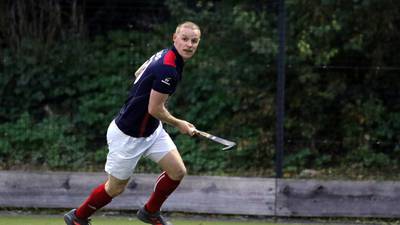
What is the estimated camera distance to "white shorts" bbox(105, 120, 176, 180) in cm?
627

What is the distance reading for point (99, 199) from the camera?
641 centimetres

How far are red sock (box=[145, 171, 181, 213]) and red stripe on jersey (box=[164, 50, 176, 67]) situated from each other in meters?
0.88

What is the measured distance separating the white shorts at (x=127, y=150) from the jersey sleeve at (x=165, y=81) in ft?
1.60

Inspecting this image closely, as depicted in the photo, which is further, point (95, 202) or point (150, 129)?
point (95, 202)

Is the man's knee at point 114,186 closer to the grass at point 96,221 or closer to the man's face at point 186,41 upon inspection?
the man's face at point 186,41

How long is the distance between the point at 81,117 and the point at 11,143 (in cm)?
75

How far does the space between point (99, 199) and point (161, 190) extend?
45cm

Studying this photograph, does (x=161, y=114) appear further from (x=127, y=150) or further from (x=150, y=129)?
(x=127, y=150)

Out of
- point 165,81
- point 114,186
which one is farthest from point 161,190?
point 165,81

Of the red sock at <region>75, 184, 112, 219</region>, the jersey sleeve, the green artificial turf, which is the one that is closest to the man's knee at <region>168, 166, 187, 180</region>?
the red sock at <region>75, 184, 112, 219</region>

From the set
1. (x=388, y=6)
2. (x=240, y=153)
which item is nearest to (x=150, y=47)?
(x=240, y=153)

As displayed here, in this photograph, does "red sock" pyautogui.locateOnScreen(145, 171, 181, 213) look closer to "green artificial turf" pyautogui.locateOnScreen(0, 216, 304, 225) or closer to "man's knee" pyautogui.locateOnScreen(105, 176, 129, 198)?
"man's knee" pyautogui.locateOnScreen(105, 176, 129, 198)

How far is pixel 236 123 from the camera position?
8836 millimetres

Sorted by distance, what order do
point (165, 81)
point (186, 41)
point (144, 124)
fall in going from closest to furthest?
point (165, 81), point (186, 41), point (144, 124)
